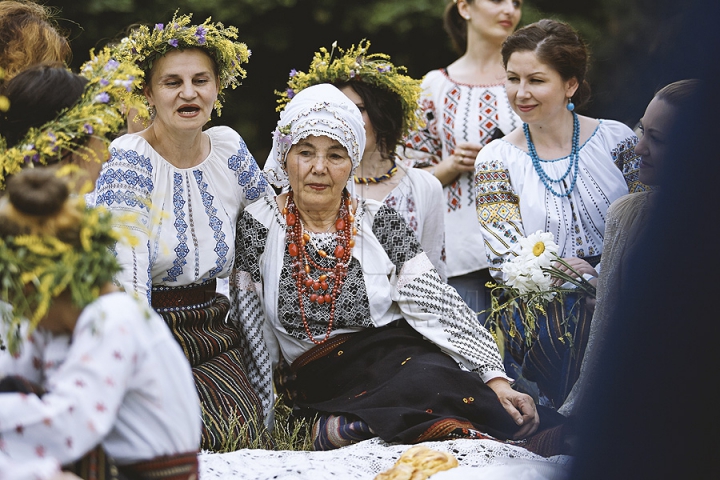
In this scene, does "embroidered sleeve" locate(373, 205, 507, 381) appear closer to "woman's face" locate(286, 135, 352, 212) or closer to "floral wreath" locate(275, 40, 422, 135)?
"woman's face" locate(286, 135, 352, 212)

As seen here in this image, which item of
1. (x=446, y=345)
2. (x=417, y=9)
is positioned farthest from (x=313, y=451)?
(x=417, y=9)

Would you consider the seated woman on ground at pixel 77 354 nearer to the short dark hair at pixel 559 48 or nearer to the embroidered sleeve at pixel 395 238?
the embroidered sleeve at pixel 395 238

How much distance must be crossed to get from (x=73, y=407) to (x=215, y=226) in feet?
6.01

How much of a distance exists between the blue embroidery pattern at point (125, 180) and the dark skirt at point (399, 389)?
3.12ft

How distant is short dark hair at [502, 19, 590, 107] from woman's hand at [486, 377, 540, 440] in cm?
133

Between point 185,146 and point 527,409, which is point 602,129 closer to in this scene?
point 527,409

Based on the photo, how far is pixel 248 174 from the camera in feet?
12.7

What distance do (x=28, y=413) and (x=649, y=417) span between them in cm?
123

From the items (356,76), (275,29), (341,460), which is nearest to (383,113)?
(356,76)

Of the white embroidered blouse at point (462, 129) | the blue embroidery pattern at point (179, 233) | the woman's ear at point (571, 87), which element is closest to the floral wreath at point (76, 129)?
the blue embroidery pattern at point (179, 233)

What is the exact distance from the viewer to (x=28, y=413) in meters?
1.88

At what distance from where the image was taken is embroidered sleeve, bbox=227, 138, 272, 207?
387 cm

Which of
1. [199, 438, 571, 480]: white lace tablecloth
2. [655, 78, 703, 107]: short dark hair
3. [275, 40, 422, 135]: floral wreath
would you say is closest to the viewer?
[655, 78, 703, 107]: short dark hair

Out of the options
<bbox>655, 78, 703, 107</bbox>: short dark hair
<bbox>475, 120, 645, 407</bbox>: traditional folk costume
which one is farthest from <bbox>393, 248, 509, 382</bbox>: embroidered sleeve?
<bbox>655, 78, 703, 107</bbox>: short dark hair
